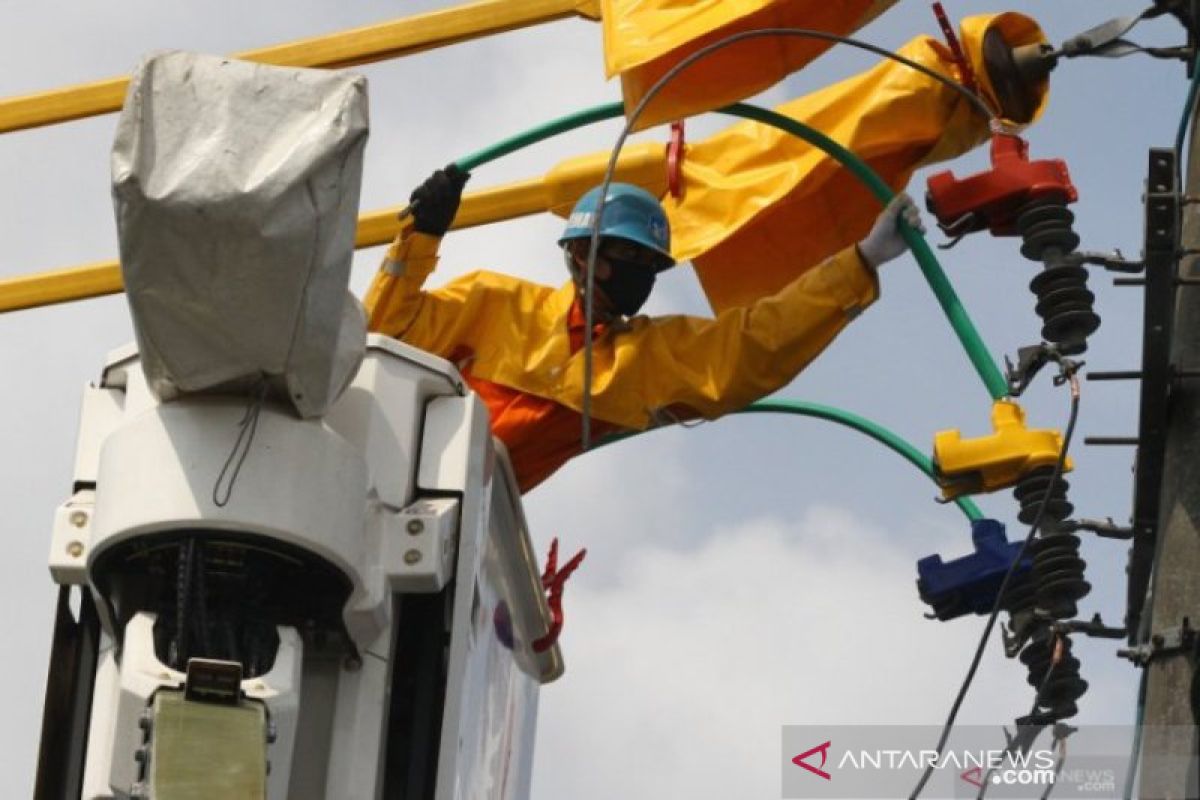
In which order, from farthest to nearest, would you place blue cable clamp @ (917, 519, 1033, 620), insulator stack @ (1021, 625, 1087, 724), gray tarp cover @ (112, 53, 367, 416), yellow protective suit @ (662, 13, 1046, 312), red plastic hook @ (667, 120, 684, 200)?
red plastic hook @ (667, 120, 684, 200), yellow protective suit @ (662, 13, 1046, 312), blue cable clamp @ (917, 519, 1033, 620), insulator stack @ (1021, 625, 1087, 724), gray tarp cover @ (112, 53, 367, 416)

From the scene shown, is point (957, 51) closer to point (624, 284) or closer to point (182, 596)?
point (624, 284)

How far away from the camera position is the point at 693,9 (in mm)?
7180

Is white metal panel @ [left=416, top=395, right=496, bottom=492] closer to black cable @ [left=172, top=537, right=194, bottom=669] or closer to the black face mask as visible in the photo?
black cable @ [left=172, top=537, right=194, bottom=669]

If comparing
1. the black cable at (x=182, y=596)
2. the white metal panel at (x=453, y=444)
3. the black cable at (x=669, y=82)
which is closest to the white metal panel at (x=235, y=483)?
the black cable at (x=182, y=596)

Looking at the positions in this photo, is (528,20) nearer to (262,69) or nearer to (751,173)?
(751,173)

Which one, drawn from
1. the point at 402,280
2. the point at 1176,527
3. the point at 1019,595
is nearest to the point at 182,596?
the point at 1176,527

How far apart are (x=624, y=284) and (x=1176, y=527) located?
8.06ft

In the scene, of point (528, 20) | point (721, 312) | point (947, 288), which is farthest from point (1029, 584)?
point (528, 20)

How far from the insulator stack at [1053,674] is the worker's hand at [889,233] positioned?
4.02 feet

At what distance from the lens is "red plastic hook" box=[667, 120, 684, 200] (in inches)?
320

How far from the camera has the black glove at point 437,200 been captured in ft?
24.5

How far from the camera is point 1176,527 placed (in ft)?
18.3

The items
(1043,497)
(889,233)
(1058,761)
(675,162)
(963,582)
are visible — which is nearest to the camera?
(1058,761)

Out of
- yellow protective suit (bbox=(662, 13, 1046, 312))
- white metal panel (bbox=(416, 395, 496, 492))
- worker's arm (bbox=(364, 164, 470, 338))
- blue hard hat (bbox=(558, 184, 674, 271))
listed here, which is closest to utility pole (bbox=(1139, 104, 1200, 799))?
white metal panel (bbox=(416, 395, 496, 492))
